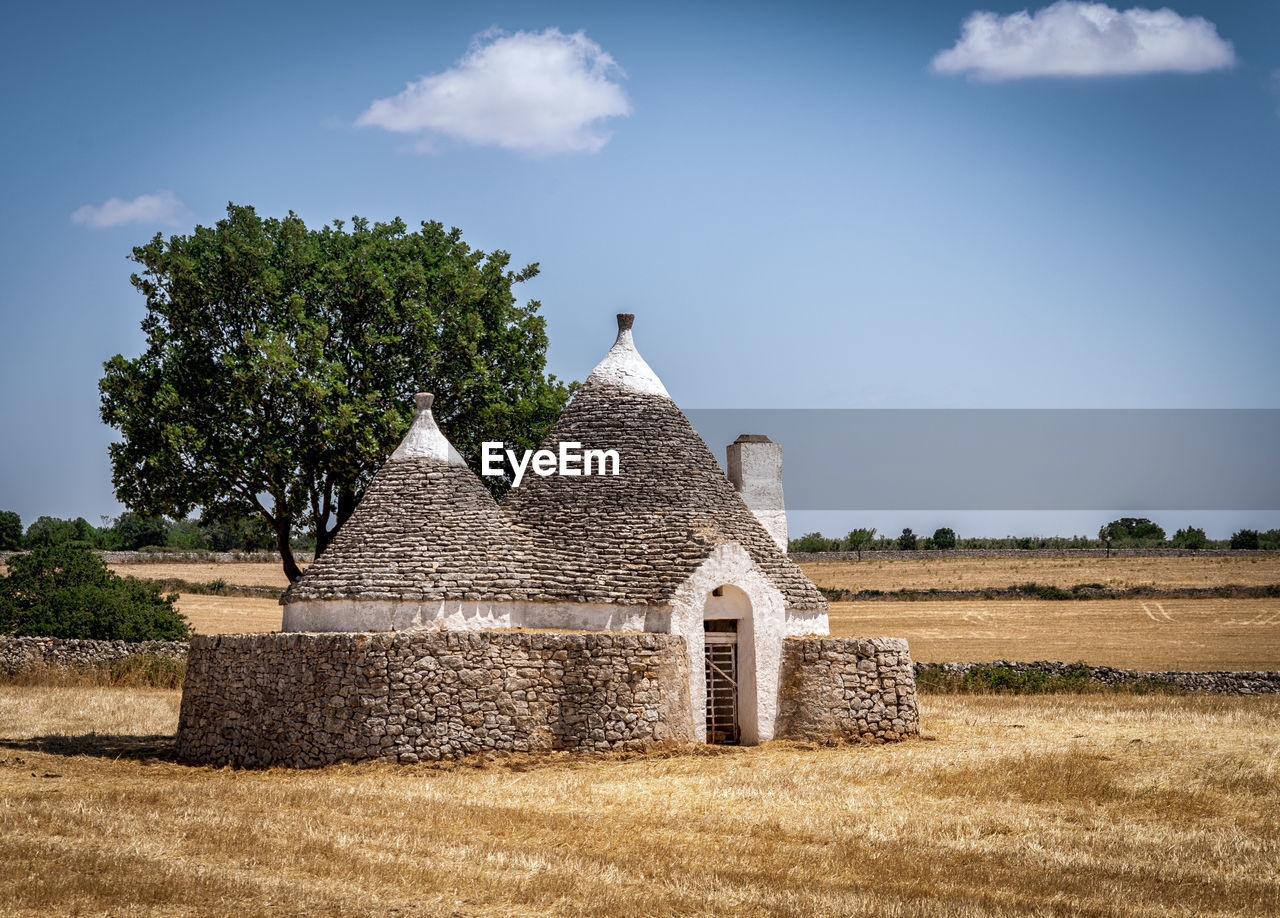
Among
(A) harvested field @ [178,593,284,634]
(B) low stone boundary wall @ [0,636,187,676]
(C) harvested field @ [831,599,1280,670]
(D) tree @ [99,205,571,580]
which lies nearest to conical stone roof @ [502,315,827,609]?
(D) tree @ [99,205,571,580]

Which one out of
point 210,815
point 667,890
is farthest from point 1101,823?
point 210,815

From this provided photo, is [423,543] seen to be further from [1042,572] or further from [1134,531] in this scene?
[1134,531]

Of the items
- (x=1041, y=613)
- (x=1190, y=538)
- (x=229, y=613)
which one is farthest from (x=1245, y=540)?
(x=229, y=613)

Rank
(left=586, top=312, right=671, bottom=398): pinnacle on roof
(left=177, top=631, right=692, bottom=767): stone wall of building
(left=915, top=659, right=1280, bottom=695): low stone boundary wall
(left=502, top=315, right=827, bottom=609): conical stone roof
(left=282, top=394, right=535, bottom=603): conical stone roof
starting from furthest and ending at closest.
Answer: (left=915, top=659, right=1280, bottom=695): low stone boundary wall
(left=586, top=312, right=671, bottom=398): pinnacle on roof
(left=502, top=315, right=827, bottom=609): conical stone roof
(left=282, top=394, right=535, bottom=603): conical stone roof
(left=177, top=631, right=692, bottom=767): stone wall of building

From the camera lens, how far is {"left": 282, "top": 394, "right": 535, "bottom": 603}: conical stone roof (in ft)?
61.3

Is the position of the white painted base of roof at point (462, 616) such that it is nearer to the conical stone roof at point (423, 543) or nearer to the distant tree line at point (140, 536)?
the conical stone roof at point (423, 543)

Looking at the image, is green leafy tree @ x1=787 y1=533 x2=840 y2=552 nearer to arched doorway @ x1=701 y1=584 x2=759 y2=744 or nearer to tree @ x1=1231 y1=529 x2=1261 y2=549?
tree @ x1=1231 y1=529 x2=1261 y2=549

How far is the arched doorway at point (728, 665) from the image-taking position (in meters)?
19.8

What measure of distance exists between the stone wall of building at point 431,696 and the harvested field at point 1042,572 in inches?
1513

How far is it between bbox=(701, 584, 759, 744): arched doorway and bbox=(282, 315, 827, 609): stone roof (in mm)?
1004

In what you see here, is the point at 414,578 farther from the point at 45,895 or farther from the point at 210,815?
the point at 45,895

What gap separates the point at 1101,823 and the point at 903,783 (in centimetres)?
283

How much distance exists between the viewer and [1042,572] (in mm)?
59906

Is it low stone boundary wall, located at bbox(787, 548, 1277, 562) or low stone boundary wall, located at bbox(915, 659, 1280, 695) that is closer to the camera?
low stone boundary wall, located at bbox(915, 659, 1280, 695)
